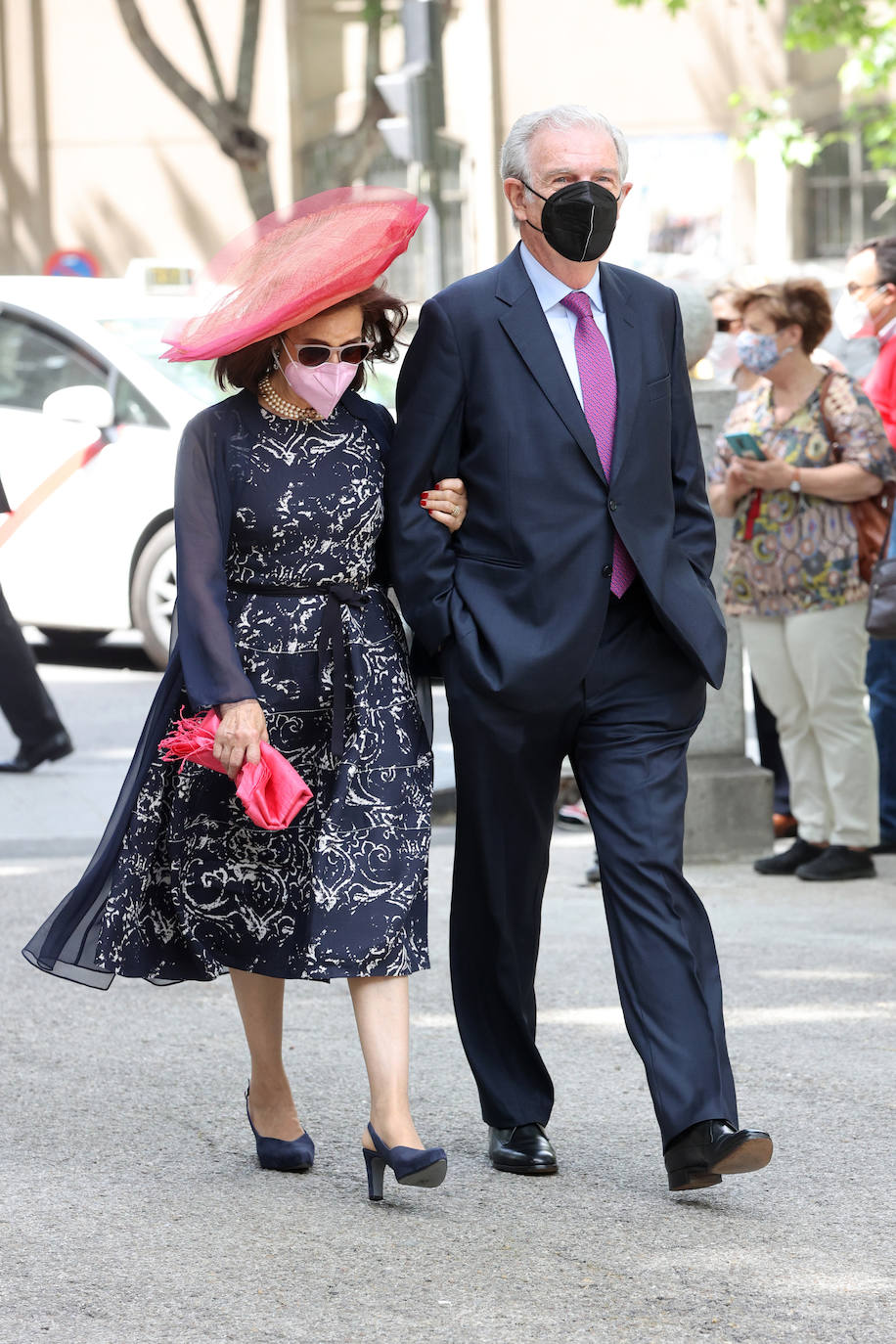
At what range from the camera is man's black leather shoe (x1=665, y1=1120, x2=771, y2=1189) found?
3539 millimetres

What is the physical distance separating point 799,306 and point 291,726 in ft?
10.3

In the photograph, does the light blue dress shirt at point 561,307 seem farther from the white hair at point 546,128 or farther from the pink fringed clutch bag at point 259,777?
the pink fringed clutch bag at point 259,777

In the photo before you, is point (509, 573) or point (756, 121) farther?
point (756, 121)

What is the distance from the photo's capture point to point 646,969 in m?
3.69

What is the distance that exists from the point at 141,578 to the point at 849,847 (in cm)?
530

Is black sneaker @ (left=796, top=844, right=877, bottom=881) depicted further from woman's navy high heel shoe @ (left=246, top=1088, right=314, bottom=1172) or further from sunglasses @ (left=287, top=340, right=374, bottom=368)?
sunglasses @ (left=287, top=340, right=374, bottom=368)

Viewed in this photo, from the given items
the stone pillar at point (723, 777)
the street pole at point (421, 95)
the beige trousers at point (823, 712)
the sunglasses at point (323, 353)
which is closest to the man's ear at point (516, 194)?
the sunglasses at point (323, 353)

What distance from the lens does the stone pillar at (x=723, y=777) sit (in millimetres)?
6781

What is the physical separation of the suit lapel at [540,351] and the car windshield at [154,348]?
22.7 feet

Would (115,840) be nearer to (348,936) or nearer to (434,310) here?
(348,936)

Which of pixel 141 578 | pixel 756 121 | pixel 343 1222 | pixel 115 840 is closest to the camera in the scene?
pixel 343 1222

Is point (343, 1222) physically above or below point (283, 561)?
below

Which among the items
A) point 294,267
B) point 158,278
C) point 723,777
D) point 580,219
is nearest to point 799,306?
point 723,777

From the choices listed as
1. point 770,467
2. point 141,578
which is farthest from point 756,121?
point 770,467
